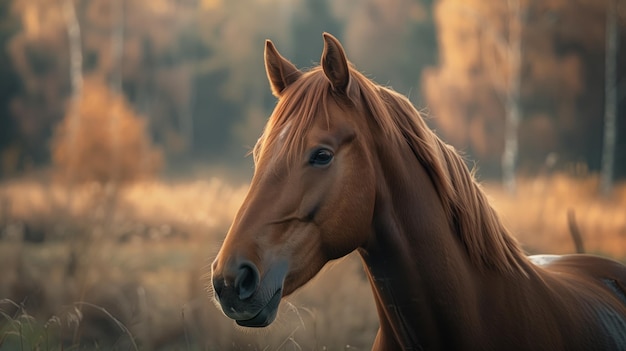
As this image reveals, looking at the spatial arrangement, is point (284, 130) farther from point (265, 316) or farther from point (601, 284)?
point (601, 284)

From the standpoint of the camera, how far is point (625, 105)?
19.8 m

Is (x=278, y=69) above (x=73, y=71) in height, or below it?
above

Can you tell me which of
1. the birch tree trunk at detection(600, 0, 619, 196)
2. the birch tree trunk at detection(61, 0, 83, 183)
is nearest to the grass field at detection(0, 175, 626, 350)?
the birch tree trunk at detection(61, 0, 83, 183)

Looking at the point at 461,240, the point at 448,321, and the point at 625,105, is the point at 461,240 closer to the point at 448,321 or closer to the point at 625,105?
the point at 448,321

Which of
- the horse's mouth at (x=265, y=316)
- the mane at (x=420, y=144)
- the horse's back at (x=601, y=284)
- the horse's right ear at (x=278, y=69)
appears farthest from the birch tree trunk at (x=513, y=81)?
the horse's mouth at (x=265, y=316)

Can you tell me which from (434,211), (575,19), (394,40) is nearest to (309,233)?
(434,211)

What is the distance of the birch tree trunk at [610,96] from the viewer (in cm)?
1734

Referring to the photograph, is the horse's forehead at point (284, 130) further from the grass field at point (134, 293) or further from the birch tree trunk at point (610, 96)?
the birch tree trunk at point (610, 96)

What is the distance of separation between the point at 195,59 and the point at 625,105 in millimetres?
19206

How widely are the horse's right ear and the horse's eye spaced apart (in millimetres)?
472

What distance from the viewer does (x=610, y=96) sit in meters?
17.9

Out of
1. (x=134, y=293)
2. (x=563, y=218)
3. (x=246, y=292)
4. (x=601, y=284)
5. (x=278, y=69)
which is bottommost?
(x=563, y=218)

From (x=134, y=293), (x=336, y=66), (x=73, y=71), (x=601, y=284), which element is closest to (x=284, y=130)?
(x=336, y=66)

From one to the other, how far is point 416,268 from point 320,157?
0.51 meters
